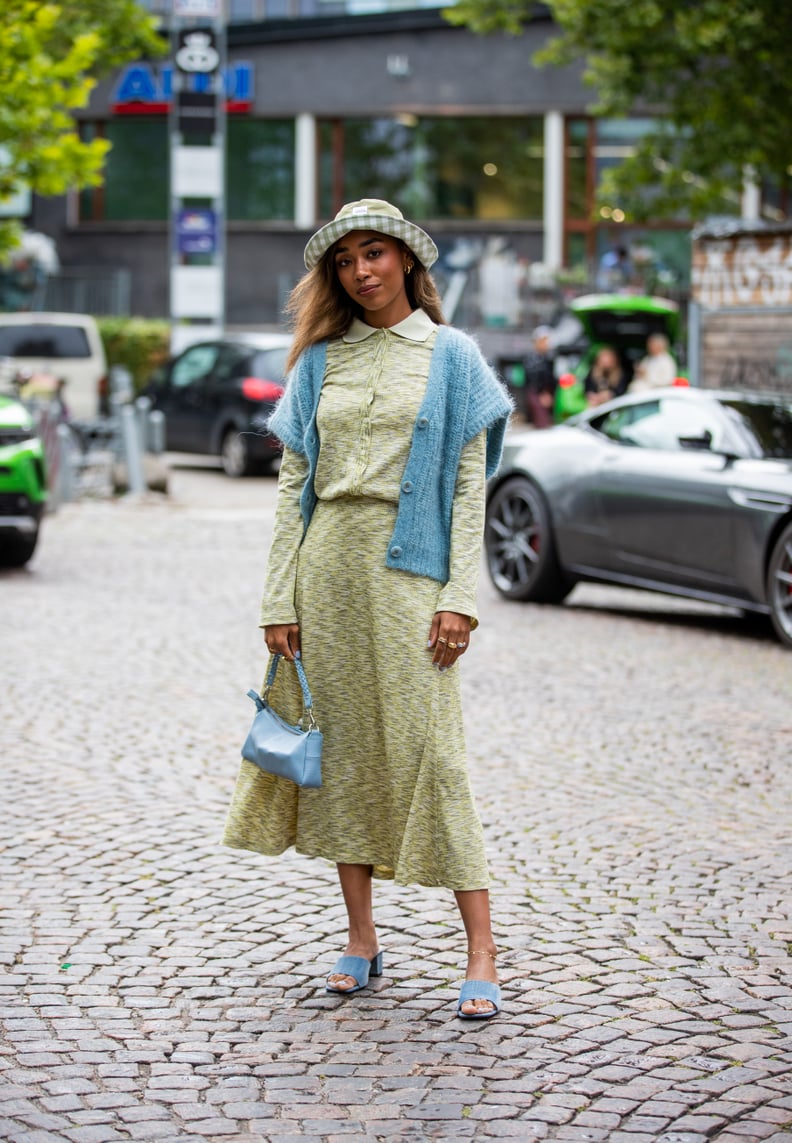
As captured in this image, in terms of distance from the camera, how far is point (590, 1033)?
411cm

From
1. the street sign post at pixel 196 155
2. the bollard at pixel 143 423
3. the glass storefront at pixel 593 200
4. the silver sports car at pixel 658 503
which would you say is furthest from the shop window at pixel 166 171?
the silver sports car at pixel 658 503

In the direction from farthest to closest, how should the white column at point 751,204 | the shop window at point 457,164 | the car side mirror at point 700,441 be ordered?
1. the shop window at point 457,164
2. the white column at point 751,204
3. the car side mirror at point 700,441

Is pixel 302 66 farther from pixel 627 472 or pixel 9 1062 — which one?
pixel 9 1062

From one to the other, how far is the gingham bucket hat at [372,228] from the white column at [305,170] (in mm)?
32894

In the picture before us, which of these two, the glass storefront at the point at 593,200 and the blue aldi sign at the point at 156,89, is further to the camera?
the blue aldi sign at the point at 156,89

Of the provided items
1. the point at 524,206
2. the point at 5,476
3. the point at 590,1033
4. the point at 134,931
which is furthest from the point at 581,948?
the point at 524,206

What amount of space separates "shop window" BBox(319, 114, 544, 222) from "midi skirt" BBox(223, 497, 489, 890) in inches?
1276

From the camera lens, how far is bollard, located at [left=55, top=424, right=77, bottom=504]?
18.3 metres

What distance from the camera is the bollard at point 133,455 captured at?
19047 millimetres

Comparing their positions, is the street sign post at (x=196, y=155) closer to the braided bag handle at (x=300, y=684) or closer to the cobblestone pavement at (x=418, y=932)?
the cobblestone pavement at (x=418, y=932)

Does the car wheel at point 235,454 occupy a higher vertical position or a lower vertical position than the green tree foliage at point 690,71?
lower

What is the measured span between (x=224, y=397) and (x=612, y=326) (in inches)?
190

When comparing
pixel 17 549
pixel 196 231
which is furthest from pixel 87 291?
pixel 17 549

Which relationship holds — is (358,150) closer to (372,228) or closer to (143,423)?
(143,423)
